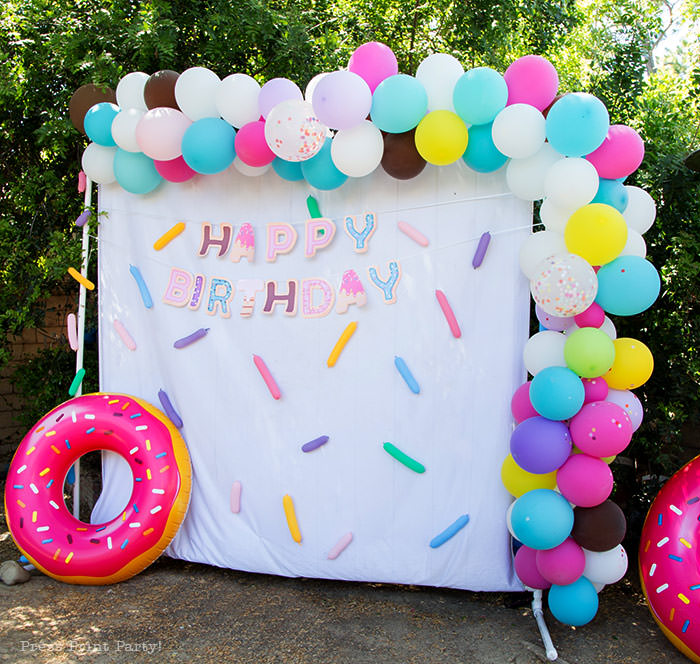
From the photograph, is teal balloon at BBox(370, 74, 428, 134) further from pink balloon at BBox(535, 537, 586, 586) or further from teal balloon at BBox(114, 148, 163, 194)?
pink balloon at BBox(535, 537, 586, 586)

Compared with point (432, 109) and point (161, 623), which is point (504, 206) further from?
point (161, 623)

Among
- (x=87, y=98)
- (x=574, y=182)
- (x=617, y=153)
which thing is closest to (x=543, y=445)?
(x=574, y=182)

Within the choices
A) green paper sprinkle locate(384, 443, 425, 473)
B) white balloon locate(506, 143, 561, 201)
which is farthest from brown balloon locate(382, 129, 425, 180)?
green paper sprinkle locate(384, 443, 425, 473)

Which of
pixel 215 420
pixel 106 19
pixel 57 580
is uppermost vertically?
pixel 106 19

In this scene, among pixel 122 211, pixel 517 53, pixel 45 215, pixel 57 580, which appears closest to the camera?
pixel 57 580

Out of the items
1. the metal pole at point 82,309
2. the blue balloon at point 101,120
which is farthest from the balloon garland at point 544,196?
the metal pole at point 82,309

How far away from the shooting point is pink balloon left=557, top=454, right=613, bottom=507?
8.42 ft

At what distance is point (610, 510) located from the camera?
2.64 meters

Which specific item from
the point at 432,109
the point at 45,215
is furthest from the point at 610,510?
the point at 45,215

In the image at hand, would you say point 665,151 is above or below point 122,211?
above

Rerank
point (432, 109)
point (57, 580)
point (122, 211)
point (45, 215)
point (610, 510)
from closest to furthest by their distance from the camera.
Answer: point (610, 510) → point (432, 109) → point (57, 580) → point (122, 211) → point (45, 215)

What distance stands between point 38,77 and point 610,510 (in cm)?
355

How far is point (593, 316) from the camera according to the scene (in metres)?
2.67

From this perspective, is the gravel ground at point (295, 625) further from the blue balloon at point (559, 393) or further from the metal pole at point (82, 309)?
the blue balloon at point (559, 393)
